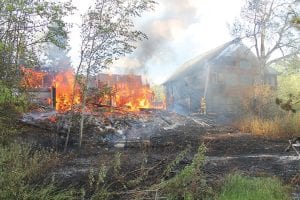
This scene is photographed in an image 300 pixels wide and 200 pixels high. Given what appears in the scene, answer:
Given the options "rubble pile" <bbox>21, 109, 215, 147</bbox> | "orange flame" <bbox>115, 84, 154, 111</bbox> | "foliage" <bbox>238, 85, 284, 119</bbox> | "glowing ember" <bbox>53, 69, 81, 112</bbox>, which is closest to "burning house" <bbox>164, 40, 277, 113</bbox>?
"foliage" <bbox>238, 85, 284, 119</bbox>

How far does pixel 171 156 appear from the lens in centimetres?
1241

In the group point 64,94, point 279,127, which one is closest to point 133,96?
point 64,94

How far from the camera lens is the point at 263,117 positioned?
2358 centimetres

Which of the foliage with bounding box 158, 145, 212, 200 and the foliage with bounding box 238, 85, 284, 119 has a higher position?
the foliage with bounding box 238, 85, 284, 119

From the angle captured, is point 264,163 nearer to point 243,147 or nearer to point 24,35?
point 243,147

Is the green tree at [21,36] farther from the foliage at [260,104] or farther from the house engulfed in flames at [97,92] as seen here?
the foliage at [260,104]

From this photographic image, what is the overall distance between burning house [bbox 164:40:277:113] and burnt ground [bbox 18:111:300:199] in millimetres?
14005

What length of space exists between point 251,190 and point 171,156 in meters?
5.73

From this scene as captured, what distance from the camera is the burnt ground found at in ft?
28.5

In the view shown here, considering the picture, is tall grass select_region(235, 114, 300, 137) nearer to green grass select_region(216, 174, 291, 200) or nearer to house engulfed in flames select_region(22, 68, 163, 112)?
house engulfed in flames select_region(22, 68, 163, 112)

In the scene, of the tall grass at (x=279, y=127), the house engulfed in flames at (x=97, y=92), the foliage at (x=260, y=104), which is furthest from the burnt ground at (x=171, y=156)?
the foliage at (x=260, y=104)

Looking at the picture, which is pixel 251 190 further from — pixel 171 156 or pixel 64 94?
pixel 64 94

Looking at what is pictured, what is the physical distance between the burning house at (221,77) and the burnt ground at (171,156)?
1401 centimetres

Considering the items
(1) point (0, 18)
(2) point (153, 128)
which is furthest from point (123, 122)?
(1) point (0, 18)
